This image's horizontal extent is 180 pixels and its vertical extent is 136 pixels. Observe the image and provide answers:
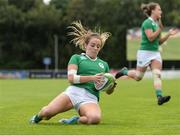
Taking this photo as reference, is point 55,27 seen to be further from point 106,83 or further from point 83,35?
point 106,83

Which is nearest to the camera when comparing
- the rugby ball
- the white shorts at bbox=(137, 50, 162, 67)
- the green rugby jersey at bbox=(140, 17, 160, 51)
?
the rugby ball

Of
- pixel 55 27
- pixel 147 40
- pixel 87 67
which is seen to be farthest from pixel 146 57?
pixel 55 27

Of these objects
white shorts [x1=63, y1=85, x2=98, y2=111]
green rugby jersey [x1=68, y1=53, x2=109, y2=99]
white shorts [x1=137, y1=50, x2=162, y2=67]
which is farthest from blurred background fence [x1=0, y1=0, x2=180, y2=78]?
white shorts [x1=63, y1=85, x2=98, y2=111]

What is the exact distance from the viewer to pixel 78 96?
955cm

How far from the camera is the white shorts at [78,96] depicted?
9.53m

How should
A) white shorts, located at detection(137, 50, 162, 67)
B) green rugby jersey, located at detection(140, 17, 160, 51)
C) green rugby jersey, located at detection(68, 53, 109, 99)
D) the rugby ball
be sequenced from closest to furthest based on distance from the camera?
the rugby ball
green rugby jersey, located at detection(68, 53, 109, 99)
green rugby jersey, located at detection(140, 17, 160, 51)
white shorts, located at detection(137, 50, 162, 67)

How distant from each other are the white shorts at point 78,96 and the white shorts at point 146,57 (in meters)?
4.87

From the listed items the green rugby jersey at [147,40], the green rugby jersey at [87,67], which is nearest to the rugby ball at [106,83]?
the green rugby jersey at [87,67]

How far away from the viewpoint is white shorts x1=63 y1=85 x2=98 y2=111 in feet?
31.3

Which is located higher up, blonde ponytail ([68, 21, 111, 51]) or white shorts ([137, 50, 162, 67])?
blonde ponytail ([68, 21, 111, 51])

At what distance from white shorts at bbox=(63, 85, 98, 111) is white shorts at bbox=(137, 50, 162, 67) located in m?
4.87

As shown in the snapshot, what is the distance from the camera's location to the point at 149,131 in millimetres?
8258

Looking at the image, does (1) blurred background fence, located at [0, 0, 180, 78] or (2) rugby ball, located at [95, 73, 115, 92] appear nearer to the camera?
(2) rugby ball, located at [95, 73, 115, 92]

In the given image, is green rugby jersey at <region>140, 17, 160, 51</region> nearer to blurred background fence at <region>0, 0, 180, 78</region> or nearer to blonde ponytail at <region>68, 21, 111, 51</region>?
blonde ponytail at <region>68, 21, 111, 51</region>
